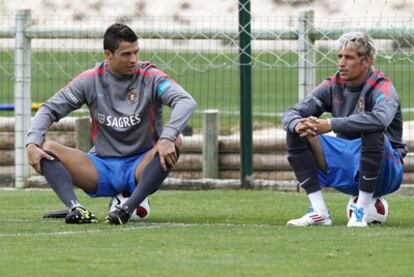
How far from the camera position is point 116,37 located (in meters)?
9.30

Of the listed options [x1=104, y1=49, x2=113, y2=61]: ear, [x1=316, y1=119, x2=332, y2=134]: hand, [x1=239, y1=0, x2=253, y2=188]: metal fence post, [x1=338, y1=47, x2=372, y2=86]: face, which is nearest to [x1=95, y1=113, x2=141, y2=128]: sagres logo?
[x1=104, y1=49, x2=113, y2=61]: ear

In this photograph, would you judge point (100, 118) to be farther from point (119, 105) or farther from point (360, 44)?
point (360, 44)

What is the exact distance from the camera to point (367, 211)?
9086 mm

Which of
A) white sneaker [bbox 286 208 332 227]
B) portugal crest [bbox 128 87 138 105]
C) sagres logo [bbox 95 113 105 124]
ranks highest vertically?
portugal crest [bbox 128 87 138 105]

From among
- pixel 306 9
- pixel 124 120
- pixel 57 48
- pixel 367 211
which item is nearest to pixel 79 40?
pixel 57 48

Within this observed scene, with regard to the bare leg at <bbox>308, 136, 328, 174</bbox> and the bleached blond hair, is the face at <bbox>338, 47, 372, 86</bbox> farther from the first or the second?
the bare leg at <bbox>308, 136, 328, 174</bbox>

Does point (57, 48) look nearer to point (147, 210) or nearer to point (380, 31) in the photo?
point (380, 31)

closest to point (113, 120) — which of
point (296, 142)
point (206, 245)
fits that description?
point (296, 142)

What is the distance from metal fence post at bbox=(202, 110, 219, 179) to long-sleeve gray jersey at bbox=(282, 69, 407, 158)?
12.8 feet

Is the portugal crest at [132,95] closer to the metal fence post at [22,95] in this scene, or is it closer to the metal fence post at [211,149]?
the metal fence post at [211,149]

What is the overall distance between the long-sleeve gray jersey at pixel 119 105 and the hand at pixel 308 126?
1.16 metres

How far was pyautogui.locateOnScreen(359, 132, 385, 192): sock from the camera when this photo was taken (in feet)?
28.6

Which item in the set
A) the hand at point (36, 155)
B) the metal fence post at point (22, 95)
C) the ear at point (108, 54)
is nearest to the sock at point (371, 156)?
the ear at point (108, 54)

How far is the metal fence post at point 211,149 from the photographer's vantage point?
13.2m
